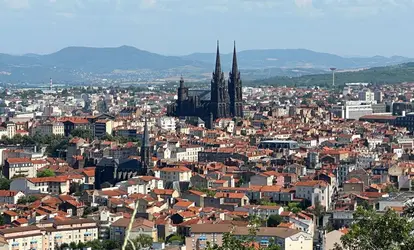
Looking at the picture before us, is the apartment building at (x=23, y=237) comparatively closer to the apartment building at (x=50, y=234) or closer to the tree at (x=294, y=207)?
the apartment building at (x=50, y=234)

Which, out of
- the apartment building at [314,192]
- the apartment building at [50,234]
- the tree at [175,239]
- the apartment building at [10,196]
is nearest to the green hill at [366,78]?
the apartment building at [314,192]

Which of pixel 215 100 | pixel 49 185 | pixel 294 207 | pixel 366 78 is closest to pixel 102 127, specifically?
pixel 215 100

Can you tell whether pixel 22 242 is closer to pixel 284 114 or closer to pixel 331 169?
pixel 331 169

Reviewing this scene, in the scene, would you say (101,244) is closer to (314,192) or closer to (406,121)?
(314,192)

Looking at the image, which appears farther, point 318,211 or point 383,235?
point 318,211

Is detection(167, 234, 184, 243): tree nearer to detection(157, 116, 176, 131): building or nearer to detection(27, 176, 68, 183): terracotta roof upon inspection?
detection(27, 176, 68, 183): terracotta roof

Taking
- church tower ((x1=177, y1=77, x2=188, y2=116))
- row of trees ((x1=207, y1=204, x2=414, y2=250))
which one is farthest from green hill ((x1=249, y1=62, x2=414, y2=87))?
row of trees ((x1=207, y1=204, x2=414, y2=250))

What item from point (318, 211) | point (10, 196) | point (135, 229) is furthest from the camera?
point (10, 196)
